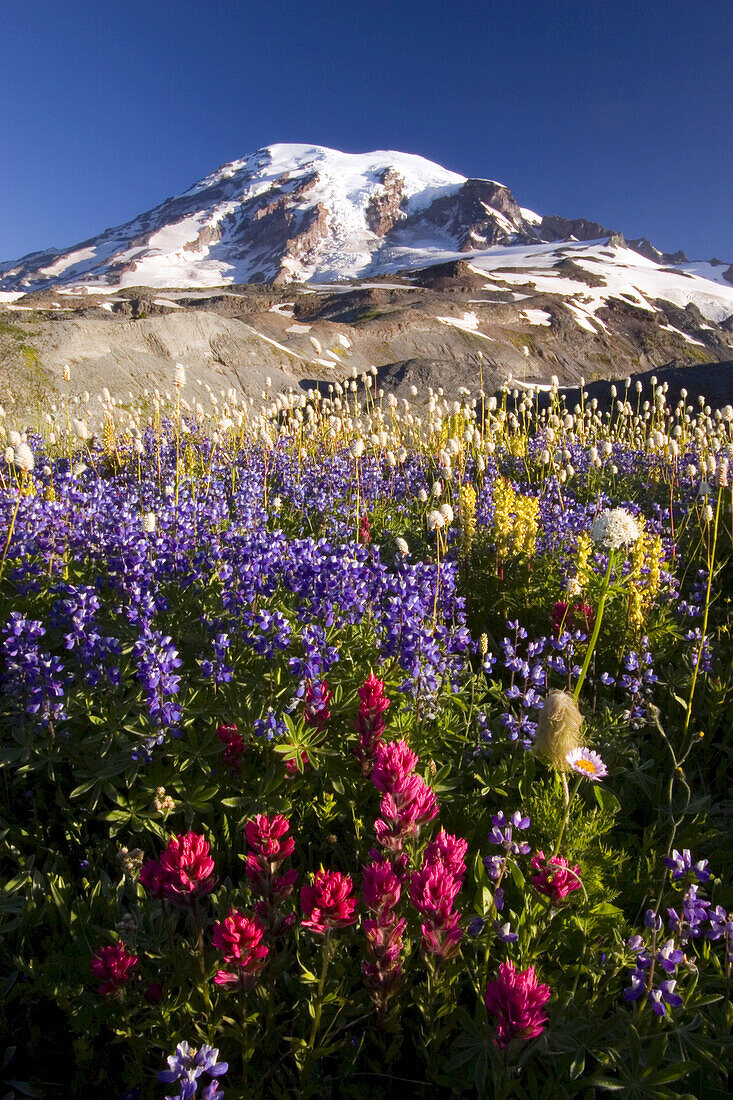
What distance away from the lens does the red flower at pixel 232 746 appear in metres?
2.44

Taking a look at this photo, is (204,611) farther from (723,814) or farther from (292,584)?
(723,814)

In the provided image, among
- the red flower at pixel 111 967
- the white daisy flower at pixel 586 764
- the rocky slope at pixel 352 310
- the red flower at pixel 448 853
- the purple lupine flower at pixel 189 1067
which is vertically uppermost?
the rocky slope at pixel 352 310

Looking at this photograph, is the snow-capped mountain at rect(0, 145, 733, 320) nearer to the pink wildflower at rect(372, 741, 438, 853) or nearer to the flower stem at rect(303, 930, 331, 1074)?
the pink wildflower at rect(372, 741, 438, 853)

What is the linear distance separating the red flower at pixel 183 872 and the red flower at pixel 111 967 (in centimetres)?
23

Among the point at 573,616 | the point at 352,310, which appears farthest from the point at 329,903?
the point at 352,310

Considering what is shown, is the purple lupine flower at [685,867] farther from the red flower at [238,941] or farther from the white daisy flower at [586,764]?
the red flower at [238,941]

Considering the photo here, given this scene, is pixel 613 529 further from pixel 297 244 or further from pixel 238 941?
pixel 297 244

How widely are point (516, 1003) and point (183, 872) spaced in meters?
0.91

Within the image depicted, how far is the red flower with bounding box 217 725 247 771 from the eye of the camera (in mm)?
2436

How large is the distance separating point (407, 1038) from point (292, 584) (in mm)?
2135

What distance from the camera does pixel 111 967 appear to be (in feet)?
5.43

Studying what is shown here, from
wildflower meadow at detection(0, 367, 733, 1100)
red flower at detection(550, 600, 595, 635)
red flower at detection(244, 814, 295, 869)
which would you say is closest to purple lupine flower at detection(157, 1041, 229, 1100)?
wildflower meadow at detection(0, 367, 733, 1100)

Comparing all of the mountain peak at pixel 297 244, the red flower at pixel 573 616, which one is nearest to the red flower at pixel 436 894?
the red flower at pixel 573 616

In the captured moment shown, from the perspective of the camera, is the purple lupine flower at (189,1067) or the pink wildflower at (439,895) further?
the pink wildflower at (439,895)
